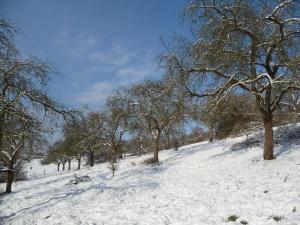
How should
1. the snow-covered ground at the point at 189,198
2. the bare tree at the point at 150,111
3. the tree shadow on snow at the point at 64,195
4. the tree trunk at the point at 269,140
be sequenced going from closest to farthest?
the snow-covered ground at the point at 189,198 → the tree shadow on snow at the point at 64,195 → the tree trunk at the point at 269,140 → the bare tree at the point at 150,111

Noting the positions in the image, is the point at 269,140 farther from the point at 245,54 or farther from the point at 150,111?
the point at 150,111

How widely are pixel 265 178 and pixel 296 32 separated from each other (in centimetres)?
719

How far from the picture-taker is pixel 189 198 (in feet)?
46.8

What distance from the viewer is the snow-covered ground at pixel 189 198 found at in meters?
11.4

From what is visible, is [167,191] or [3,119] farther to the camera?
[167,191]

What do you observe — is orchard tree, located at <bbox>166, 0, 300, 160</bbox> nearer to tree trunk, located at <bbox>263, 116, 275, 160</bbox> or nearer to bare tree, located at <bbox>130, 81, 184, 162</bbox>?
tree trunk, located at <bbox>263, 116, 275, 160</bbox>

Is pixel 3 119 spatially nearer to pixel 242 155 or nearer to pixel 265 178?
pixel 265 178

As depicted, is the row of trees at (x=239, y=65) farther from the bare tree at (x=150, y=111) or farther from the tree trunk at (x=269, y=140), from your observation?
the bare tree at (x=150, y=111)

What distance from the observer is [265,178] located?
1476 centimetres

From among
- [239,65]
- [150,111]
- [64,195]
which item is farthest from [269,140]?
[150,111]

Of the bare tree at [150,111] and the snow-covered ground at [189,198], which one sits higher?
the bare tree at [150,111]

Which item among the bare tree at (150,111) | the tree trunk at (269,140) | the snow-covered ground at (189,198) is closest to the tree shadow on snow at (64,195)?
the snow-covered ground at (189,198)

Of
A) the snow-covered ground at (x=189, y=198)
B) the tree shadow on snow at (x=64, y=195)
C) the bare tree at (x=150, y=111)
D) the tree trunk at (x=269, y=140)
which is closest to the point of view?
the snow-covered ground at (x=189, y=198)

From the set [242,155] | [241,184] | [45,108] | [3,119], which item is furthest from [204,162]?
[3,119]
